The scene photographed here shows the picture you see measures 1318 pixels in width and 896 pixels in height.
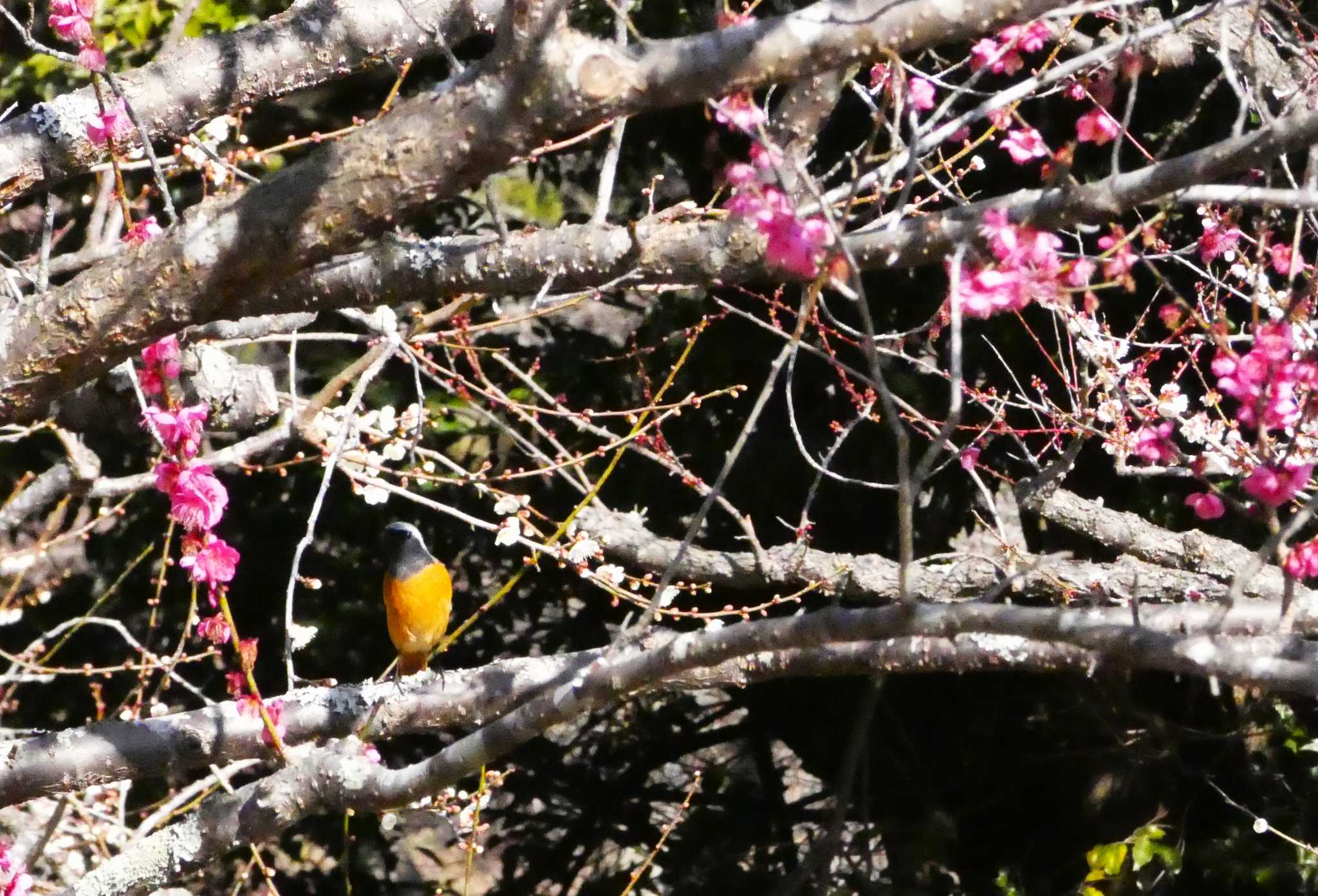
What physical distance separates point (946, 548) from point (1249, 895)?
4.54 feet

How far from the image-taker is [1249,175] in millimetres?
3135

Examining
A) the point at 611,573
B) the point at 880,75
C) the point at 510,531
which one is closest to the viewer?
the point at 880,75

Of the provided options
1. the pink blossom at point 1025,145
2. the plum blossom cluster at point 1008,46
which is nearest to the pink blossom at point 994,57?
the plum blossom cluster at point 1008,46

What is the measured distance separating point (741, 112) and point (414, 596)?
2612mm

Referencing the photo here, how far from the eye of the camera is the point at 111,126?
2.54m

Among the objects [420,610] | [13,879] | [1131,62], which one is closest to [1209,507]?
[1131,62]

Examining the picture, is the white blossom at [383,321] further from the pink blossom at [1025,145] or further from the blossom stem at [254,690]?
the pink blossom at [1025,145]

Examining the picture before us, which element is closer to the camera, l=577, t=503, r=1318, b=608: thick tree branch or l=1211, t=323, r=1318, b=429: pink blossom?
l=1211, t=323, r=1318, b=429: pink blossom

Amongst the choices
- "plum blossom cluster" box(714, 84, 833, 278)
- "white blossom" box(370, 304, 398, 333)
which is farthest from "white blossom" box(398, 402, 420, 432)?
"plum blossom cluster" box(714, 84, 833, 278)

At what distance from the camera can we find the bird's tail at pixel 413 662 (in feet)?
13.5

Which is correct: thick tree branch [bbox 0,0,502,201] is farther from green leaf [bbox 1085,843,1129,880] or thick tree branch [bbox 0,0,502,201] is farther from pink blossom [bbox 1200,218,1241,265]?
green leaf [bbox 1085,843,1129,880]

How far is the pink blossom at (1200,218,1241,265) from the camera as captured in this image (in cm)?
280

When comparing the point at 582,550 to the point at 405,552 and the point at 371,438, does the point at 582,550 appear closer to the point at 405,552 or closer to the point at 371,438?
the point at 371,438

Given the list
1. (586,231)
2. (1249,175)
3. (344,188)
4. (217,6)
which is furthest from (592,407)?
(344,188)
